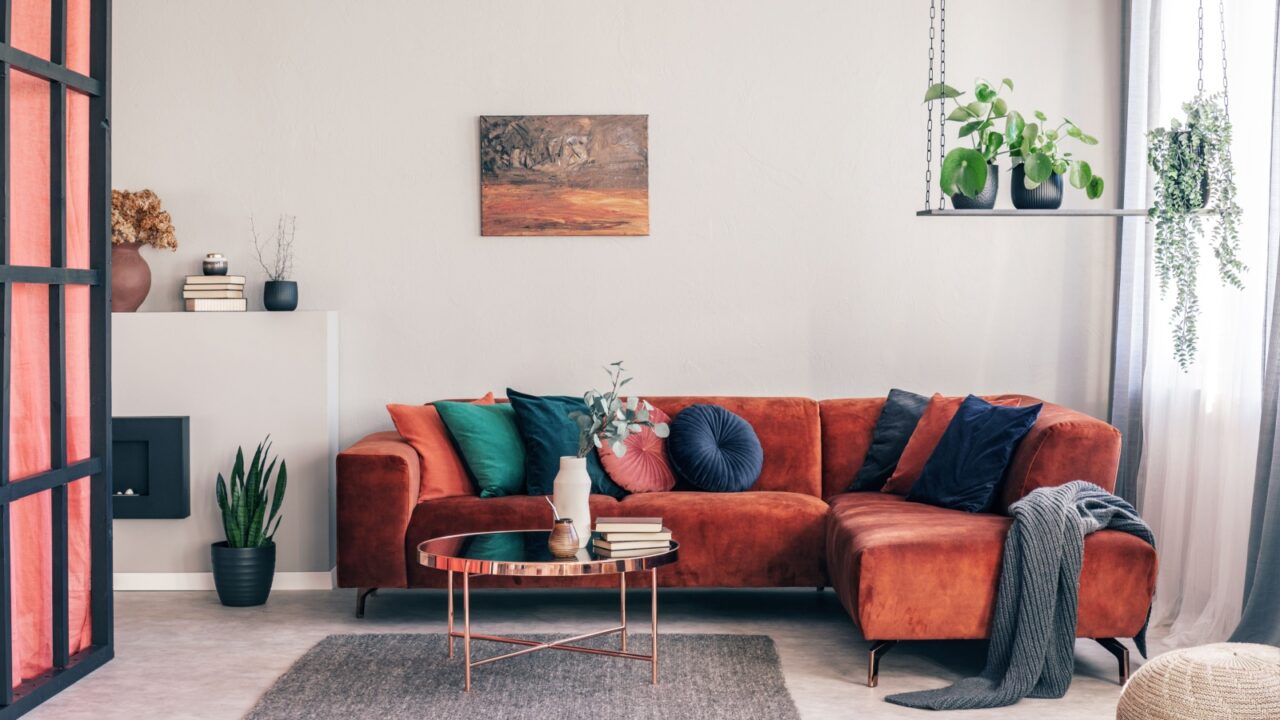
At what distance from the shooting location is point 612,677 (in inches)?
142

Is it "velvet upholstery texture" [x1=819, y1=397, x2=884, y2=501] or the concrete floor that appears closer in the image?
the concrete floor

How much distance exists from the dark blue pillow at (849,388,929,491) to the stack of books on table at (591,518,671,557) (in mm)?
1406

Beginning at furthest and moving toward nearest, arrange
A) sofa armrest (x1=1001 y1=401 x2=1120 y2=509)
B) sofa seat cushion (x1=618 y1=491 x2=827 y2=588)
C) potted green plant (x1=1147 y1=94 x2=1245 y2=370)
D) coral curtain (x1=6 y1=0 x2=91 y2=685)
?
sofa seat cushion (x1=618 y1=491 x2=827 y2=588) → sofa armrest (x1=1001 y1=401 x2=1120 y2=509) → potted green plant (x1=1147 y1=94 x2=1245 y2=370) → coral curtain (x1=6 y1=0 x2=91 y2=685)

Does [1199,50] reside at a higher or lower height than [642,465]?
higher

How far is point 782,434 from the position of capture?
Result: 4.86 metres

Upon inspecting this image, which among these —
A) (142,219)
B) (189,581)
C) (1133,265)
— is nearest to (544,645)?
(189,581)

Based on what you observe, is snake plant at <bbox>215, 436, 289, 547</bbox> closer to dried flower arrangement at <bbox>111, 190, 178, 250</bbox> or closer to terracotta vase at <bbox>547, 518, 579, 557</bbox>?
dried flower arrangement at <bbox>111, 190, 178, 250</bbox>

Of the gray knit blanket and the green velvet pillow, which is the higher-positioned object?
the green velvet pillow

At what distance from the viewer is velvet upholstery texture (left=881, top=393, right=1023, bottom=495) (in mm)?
4531

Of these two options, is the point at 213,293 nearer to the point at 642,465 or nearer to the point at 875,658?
the point at 642,465

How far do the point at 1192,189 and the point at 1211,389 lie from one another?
92 centimetres

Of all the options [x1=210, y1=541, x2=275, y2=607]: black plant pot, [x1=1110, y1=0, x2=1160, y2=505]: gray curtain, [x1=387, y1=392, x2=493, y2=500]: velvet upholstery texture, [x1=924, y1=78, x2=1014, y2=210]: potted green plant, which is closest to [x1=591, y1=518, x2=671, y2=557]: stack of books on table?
[x1=387, y1=392, x2=493, y2=500]: velvet upholstery texture

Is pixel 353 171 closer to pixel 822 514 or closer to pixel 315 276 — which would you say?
pixel 315 276

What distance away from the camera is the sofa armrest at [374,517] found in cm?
430
